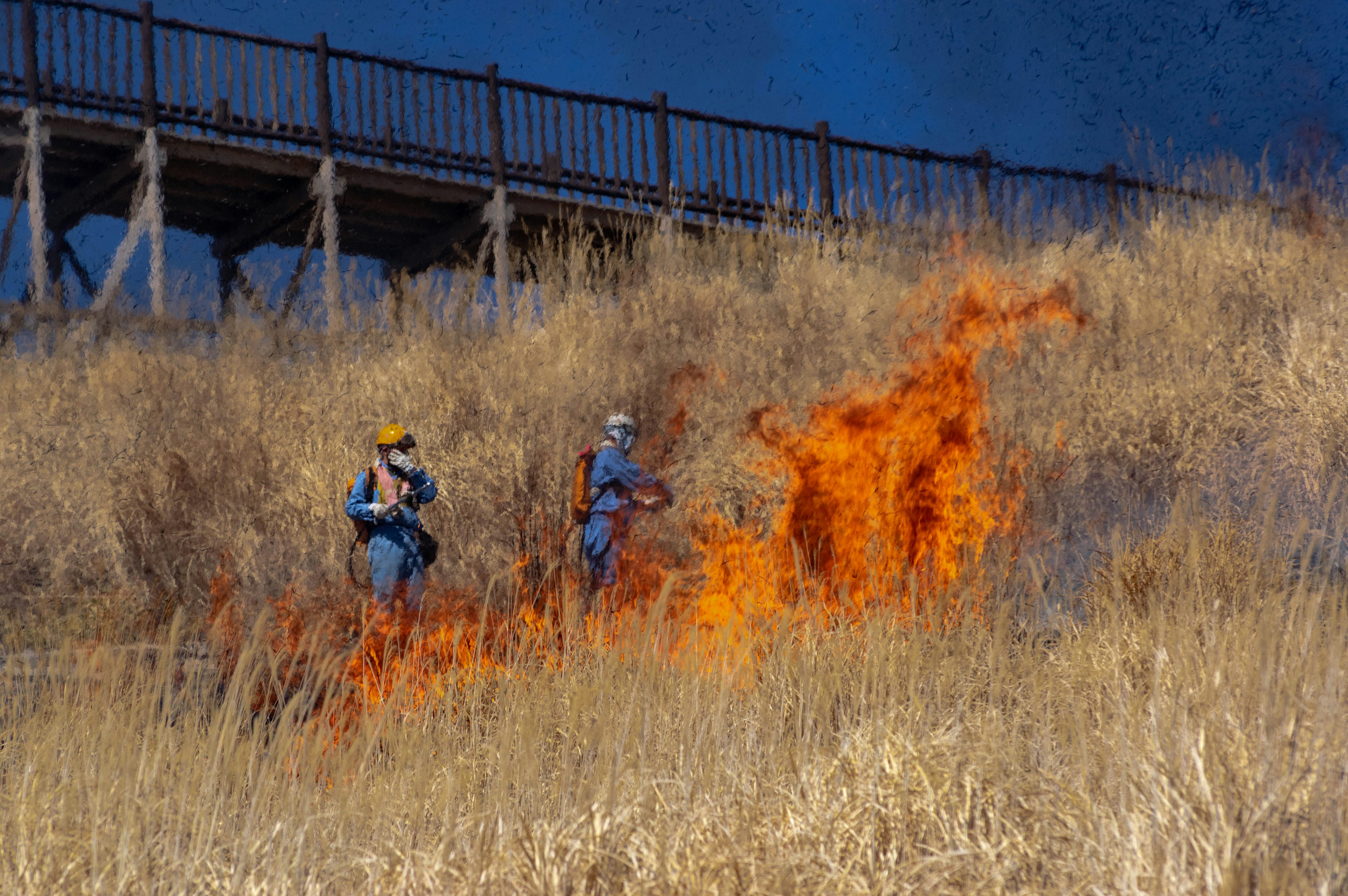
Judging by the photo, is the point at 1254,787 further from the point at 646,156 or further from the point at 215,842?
the point at 646,156

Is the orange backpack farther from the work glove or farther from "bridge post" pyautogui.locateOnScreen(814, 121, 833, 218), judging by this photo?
"bridge post" pyautogui.locateOnScreen(814, 121, 833, 218)

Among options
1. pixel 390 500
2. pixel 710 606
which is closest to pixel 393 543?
pixel 390 500

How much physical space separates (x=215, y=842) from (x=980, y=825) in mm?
2494

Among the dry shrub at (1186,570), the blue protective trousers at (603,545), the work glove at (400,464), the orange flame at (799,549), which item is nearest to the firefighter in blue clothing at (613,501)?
the blue protective trousers at (603,545)

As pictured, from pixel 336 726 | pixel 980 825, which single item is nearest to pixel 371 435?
pixel 336 726

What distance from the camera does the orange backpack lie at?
6426 millimetres

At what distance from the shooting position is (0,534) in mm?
8031

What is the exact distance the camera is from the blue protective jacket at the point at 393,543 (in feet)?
19.8

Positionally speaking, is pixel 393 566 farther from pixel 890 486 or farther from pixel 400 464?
pixel 890 486

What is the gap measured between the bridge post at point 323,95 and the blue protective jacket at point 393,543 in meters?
8.25

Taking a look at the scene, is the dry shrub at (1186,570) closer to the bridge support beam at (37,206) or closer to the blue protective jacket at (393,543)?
the blue protective jacket at (393,543)

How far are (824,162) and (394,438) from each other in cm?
944

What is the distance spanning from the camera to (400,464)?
6.11 m

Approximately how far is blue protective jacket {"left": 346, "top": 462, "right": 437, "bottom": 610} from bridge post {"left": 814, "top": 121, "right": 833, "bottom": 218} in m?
9.12
